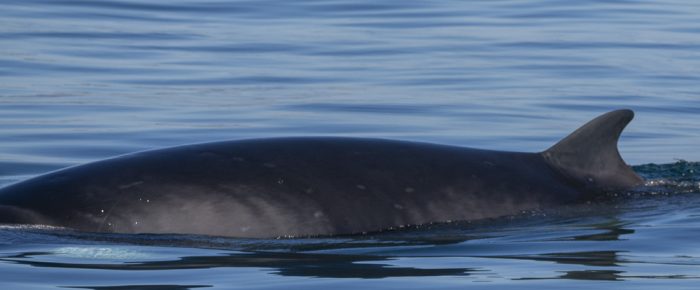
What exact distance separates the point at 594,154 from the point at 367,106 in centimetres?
673

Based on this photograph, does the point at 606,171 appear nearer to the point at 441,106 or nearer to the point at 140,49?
the point at 441,106

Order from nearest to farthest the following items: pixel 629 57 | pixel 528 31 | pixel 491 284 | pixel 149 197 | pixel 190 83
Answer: pixel 491 284, pixel 149 197, pixel 190 83, pixel 629 57, pixel 528 31

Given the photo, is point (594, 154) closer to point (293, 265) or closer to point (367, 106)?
point (293, 265)

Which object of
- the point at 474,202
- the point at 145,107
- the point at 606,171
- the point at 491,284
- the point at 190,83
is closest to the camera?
the point at 491,284

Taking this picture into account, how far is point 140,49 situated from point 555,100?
6.30 m

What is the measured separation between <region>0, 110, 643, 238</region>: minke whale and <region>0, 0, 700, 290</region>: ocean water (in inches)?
4.6

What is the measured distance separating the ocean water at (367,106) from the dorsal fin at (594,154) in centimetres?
17

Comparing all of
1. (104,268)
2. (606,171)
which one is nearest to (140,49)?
(606,171)

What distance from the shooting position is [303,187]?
870 centimetres

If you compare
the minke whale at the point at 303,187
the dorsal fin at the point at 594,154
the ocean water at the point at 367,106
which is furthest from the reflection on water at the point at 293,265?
the dorsal fin at the point at 594,154

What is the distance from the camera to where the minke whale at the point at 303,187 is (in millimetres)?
8414

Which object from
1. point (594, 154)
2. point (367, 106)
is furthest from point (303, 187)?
point (367, 106)

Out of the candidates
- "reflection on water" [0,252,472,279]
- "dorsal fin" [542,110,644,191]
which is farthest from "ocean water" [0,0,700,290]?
"dorsal fin" [542,110,644,191]

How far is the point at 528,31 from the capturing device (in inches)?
916
